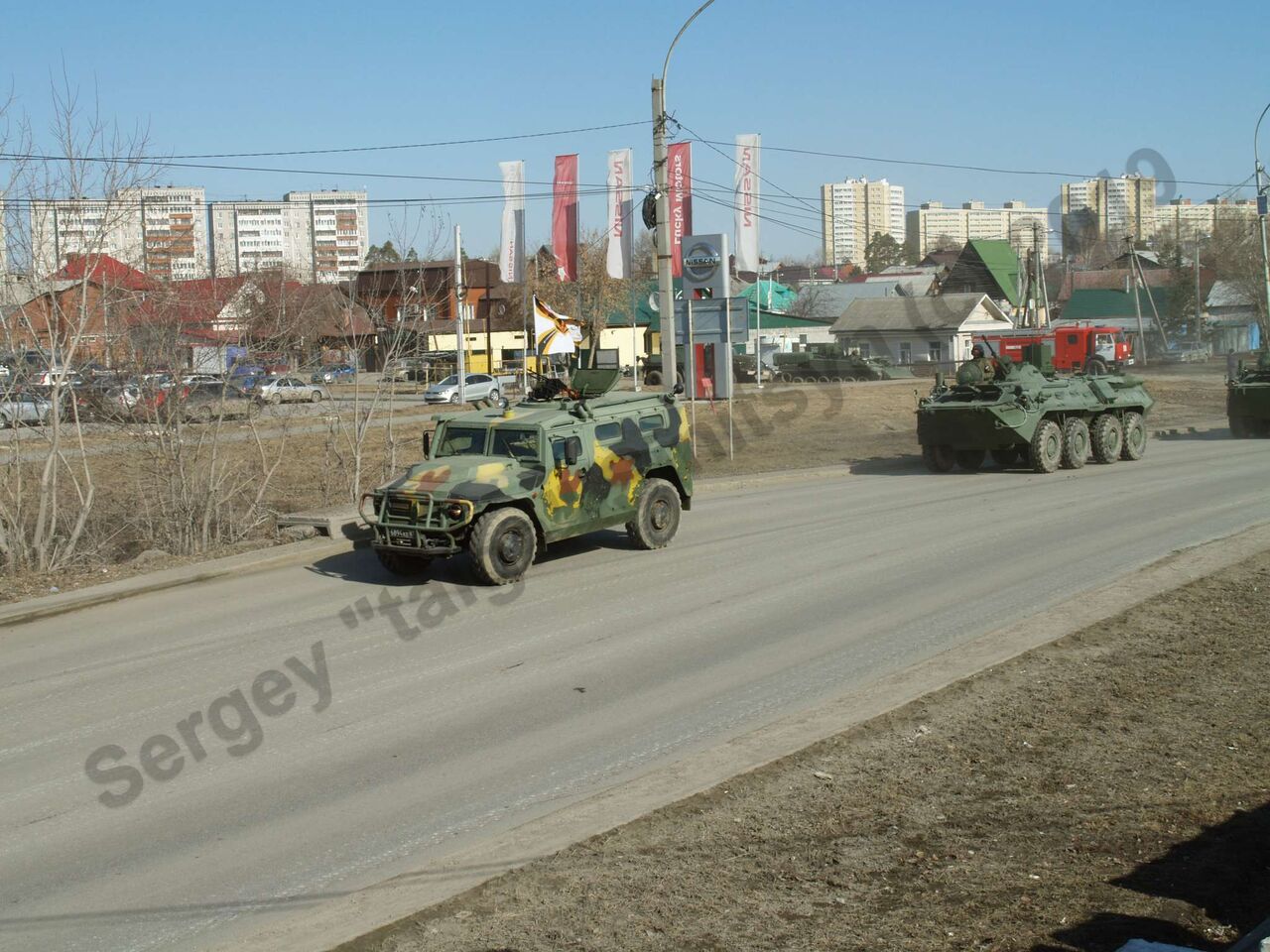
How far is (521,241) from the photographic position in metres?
39.1

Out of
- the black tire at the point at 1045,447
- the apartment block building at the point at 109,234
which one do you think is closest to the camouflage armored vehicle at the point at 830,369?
the black tire at the point at 1045,447

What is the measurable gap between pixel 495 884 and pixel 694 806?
137 cm

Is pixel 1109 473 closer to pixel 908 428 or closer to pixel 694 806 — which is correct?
pixel 908 428

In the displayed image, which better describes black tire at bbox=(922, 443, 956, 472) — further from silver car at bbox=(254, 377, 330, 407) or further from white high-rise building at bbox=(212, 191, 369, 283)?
white high-rise building at bbox=(212, 191, 369, 283)

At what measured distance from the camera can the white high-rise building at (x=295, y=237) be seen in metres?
26.5

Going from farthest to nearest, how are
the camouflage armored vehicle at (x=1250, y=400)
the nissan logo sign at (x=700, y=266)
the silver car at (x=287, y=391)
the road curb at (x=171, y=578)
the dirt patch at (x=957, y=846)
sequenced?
the nissan logo sign at (x=700, y=266)
the camouflage armored vehicle at (x=1250, y=400)
the silver car at (x=287, y=391)
the road curb at (x=171, y=578)
the dirt patch at (x=957, y=846)

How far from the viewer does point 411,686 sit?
9469 mm

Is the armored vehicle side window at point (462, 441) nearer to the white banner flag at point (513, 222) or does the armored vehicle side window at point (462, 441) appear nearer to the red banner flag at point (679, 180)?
the red banner flag at point (679, 180)

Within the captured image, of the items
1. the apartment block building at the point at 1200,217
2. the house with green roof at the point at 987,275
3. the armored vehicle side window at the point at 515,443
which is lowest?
the armored vehicle side window at the point at 515,443

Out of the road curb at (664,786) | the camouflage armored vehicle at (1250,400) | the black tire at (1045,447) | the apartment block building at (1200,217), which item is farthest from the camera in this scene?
the apartment block building at (1200,217)

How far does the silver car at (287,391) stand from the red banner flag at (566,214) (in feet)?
46.7

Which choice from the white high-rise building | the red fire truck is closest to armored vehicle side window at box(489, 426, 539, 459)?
the white high-rise building

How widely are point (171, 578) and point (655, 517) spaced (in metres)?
5.34

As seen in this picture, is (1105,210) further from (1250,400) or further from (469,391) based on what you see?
(1250,400)
